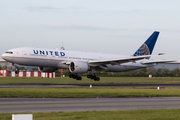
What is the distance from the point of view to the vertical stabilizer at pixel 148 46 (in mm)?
64188

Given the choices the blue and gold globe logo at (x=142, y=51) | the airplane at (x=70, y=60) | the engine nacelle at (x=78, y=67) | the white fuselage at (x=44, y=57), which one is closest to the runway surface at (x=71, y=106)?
the airplane at (x=70, y=60)

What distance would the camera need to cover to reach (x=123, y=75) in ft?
290

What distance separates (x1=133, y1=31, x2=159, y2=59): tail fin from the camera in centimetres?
6419

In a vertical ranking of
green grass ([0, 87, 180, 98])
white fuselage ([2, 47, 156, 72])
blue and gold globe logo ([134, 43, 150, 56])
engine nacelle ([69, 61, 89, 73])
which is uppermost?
blue and gold globe logo ([134, 43, 150, 56])

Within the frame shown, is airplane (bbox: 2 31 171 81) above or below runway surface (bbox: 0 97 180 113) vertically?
above

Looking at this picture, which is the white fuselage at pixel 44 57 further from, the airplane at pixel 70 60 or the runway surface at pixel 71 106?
the runway surface at pixel 71 106

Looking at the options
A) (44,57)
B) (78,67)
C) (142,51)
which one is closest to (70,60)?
(78,67)

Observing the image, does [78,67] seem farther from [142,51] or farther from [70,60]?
[142,51]

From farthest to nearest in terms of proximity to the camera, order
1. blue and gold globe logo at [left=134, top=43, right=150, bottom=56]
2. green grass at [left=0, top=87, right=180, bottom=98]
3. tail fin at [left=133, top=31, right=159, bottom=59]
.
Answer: tail fin at [left=133, top=31, right=159, bottom=59], blue and gold globe logo at [left=134, top=43, right=150, bottom=56], green grass at [left=0, top=87, right=180, bottom=98]

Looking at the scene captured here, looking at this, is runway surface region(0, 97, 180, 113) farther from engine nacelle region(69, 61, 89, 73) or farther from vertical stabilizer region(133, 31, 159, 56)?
vertical stabilizer region(133, 31, 159, 56)

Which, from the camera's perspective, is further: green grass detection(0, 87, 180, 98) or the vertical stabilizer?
the vertical stabilizer

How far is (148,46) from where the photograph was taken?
6506 centimetres

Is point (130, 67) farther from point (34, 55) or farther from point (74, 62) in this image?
point (34, 55)

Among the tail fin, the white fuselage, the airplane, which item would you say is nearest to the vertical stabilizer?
the tail fin
